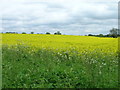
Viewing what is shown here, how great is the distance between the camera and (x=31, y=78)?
8469mm

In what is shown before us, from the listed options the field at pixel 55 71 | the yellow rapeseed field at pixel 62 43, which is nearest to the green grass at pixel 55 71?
the field at pixel 55 71

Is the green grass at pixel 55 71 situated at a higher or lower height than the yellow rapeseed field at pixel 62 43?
lower

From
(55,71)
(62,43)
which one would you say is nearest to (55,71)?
(55,71)

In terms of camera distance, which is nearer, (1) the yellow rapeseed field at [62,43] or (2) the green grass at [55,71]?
(2) the green grass at [55,71]

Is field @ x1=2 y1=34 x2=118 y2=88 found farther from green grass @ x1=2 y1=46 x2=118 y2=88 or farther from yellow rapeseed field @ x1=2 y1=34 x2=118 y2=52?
yellow rapeseed field @ x1=2 y1=34 x2=118 y2=52

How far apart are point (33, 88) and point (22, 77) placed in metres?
1.15

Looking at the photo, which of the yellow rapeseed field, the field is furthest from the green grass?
the yellow rapeseed field

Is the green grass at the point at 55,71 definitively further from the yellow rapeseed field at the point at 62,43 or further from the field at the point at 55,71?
the yellow rapeseed field at the point at 62,43

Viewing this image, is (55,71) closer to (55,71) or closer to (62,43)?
(55,71)

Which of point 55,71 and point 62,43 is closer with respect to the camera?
Answer: point 55,71

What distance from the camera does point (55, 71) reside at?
915 cm

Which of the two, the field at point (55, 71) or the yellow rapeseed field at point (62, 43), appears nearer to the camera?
the field at point (55, 71)

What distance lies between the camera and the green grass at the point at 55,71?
8.00 metres

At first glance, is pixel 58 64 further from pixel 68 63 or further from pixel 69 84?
pixel 69 84
